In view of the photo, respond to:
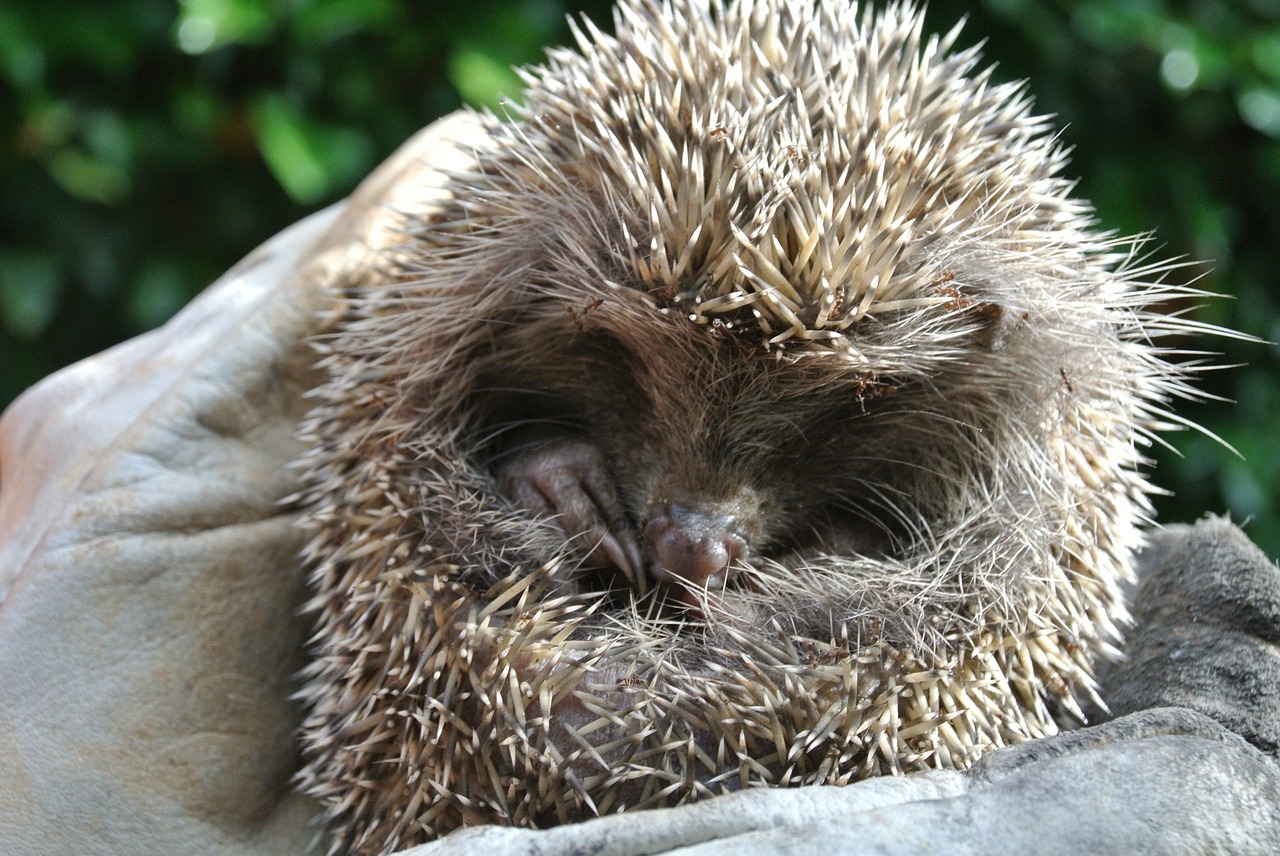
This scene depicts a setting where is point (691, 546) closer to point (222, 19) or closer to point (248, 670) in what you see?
point (248, 670)

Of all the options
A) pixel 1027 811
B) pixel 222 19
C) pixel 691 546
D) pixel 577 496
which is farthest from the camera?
pixel 222 19

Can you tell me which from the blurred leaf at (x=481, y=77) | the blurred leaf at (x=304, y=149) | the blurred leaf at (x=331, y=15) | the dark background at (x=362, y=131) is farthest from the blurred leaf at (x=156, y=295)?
the blurred leaf at (x=481, y=77)

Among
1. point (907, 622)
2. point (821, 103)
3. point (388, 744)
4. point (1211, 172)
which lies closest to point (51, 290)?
point (388, 744)

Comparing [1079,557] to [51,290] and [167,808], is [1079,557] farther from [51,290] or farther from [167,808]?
[51,290]

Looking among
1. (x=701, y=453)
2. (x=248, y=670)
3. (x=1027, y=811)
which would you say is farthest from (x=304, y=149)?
(x=1027, y=811)

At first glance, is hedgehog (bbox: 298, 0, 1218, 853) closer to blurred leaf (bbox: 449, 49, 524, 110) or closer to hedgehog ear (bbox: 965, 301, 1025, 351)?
hedgehog ear (bbox: 965, 301, 1025, 351)

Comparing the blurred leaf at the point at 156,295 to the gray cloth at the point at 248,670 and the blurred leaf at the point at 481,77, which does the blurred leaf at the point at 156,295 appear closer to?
the blurred leaf at the point at 481,77

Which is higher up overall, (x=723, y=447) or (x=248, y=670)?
(x=723, y=447)
